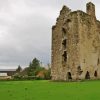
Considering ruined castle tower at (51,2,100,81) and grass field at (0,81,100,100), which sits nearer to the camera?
grass field at (0,81,100,100)

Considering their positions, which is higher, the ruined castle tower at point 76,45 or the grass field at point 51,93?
the ruined castle tower at point 76,45

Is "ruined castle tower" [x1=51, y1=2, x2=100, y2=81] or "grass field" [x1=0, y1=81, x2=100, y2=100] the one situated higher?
"ruined castle tower" [x1=51, y1=2, x2=100, y2=81]

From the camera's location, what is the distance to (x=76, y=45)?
4256cm

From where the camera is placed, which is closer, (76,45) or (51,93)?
(51,93)

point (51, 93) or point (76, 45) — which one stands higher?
point (76, 45)

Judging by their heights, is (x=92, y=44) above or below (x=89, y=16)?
below

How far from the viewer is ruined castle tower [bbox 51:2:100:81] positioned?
4253 centimetres

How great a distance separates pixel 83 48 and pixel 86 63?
7.71 feet

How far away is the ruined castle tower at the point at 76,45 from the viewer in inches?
1674

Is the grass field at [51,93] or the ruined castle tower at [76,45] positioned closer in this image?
the grass field at [51,93]

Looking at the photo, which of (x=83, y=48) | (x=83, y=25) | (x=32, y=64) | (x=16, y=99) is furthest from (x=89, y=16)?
(x=32, y=64)

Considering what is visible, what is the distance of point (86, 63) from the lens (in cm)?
4319

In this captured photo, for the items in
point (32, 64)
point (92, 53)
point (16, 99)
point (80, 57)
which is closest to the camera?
point (16, 99)

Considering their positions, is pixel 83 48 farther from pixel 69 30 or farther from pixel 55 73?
pixel 55 73
